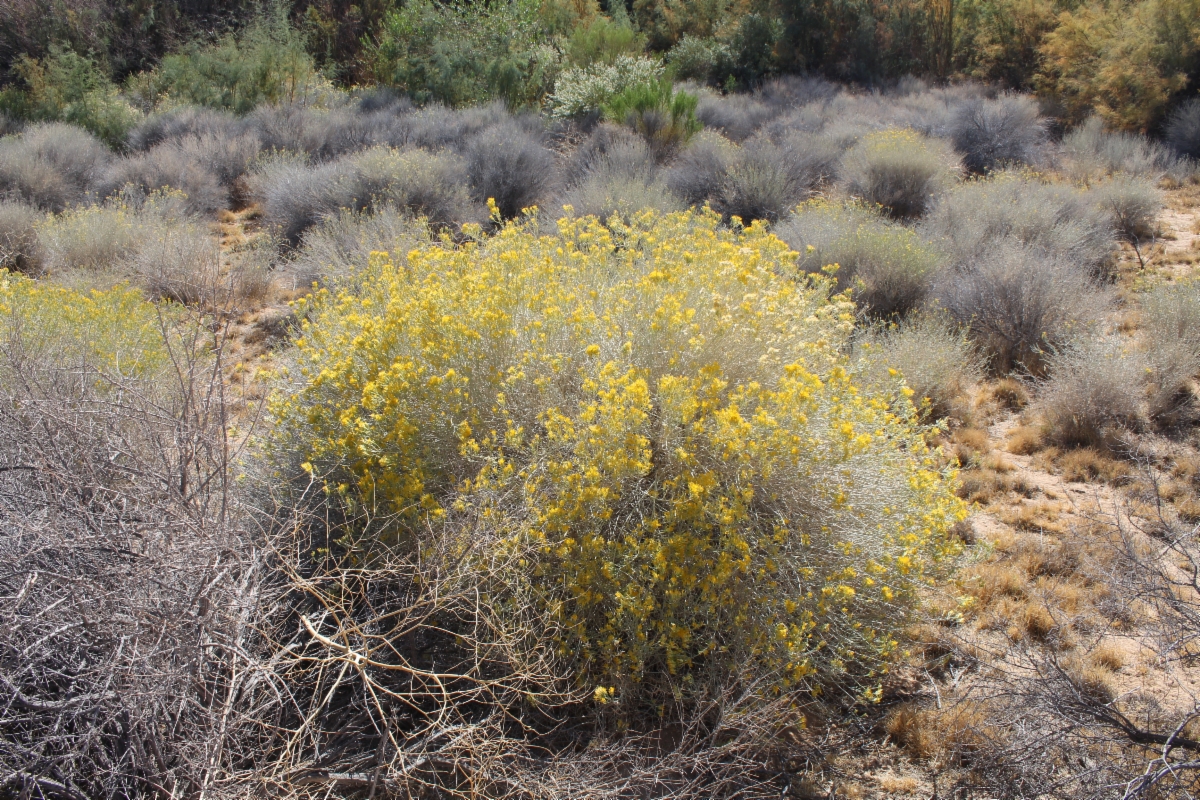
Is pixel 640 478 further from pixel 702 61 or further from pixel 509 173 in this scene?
pixel 702 61

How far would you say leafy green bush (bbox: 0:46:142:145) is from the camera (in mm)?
11867

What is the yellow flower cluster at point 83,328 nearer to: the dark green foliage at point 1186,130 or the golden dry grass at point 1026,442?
the golden dry grass at point 1026,442

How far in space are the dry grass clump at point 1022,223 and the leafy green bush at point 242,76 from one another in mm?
11849

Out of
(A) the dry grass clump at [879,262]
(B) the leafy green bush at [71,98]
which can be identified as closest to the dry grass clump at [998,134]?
(A) the dry grass clump at [879,262]

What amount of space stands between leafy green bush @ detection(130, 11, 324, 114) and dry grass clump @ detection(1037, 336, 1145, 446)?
13624 millimetres

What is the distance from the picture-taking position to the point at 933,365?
5.00 meters

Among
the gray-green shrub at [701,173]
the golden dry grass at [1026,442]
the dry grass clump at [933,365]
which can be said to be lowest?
the golden dry grass at [1026,442]

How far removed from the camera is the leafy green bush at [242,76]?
44.7 feet

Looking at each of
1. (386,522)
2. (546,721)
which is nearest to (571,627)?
(546,721)

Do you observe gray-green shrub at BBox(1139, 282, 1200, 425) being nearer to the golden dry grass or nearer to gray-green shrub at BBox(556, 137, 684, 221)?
the golden dry grass

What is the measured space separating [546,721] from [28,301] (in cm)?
460

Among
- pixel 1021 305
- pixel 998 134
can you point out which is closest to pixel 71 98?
pixel 1021 305

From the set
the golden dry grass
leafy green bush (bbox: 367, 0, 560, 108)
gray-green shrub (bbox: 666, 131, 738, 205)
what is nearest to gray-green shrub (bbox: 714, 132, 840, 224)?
gray-green shrub (bbox: 666, 131, 738, 205)

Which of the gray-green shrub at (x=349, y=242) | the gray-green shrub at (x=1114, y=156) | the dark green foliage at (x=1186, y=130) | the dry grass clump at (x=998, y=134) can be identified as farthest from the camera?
the dry grass clump at (x=998, y=134)
